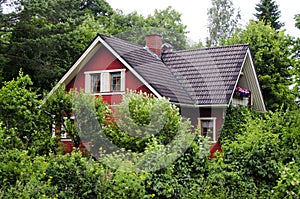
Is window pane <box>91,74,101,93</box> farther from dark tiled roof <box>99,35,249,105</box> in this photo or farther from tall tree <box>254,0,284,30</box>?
tall tree <box>254,0,284,30</box>

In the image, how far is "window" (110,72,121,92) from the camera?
74.3ft

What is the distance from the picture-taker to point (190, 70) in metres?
25.1

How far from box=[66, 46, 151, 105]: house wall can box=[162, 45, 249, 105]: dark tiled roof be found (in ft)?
10.0

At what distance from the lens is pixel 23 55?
28.3 m

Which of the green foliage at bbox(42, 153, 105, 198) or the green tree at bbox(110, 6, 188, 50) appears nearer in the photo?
the green foliage at bbox(42, 153, 105, 198)

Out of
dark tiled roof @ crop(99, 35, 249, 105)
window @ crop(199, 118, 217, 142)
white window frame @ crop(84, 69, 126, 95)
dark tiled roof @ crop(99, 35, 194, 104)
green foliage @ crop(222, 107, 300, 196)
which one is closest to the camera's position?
green foliage @ crop(222, 107, 300, 196)

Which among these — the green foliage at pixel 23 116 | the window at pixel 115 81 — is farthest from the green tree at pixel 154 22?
the green foliage at pixel 23 116

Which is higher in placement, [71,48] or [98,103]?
[71,48]

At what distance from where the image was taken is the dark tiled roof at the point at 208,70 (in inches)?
894

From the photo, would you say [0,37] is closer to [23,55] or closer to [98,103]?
[23,55]

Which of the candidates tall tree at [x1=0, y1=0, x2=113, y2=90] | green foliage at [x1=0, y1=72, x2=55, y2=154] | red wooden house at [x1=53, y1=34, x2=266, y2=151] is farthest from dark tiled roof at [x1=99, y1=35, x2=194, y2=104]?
green foliage at [x1=0, y1=72, x2=55, y2=154]

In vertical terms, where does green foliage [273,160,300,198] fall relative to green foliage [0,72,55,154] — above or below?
below

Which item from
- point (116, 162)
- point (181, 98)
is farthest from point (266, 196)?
point (181, 98)

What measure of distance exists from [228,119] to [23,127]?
36.8ft
